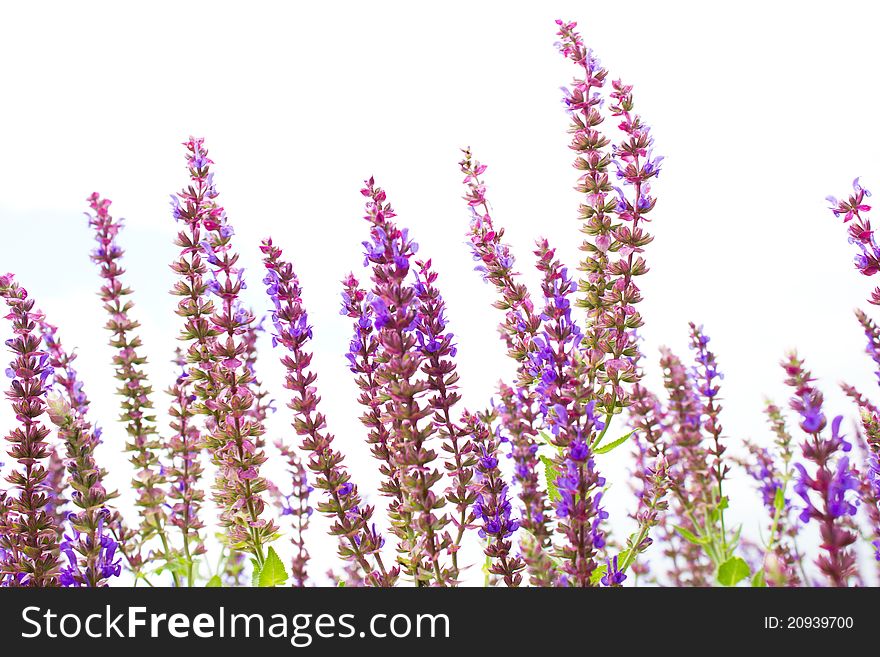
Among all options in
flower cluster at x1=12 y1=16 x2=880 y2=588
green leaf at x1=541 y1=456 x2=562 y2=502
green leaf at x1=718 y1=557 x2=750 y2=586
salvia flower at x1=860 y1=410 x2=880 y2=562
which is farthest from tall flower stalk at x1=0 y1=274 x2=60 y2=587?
salvia flower at x1=860 y1=410 x2=880 y2=562

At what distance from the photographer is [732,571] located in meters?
2.74

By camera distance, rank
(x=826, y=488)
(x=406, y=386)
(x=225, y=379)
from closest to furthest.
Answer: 1. (x=826, y=488)
2. (x=406, y=386)
3. (x=225, y=379)

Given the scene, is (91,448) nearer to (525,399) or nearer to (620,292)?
(525,399)

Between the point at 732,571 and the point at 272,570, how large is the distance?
1480mm

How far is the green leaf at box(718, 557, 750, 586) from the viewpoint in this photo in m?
2.72

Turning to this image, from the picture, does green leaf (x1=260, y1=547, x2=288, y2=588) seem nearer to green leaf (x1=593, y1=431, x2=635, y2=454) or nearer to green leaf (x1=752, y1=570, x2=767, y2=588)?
green leaf (x1=593, y1=431, x2=635, y2=454)

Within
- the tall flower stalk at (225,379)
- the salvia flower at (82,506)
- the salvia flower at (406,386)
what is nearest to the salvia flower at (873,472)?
the salvia flower at (406,386)

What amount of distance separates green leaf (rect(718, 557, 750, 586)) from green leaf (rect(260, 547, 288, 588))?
1421mm

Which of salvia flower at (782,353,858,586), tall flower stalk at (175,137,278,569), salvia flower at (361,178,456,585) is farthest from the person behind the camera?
tall flower stalk at (175,137,278,569)

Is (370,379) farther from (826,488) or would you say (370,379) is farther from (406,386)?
(826,488)

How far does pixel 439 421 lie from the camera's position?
2.75m

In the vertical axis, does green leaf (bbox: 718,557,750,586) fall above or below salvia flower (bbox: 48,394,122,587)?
below

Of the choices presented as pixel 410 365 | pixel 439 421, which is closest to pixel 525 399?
pixel 439 421

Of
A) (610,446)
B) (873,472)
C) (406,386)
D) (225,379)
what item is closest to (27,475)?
(225,379)
